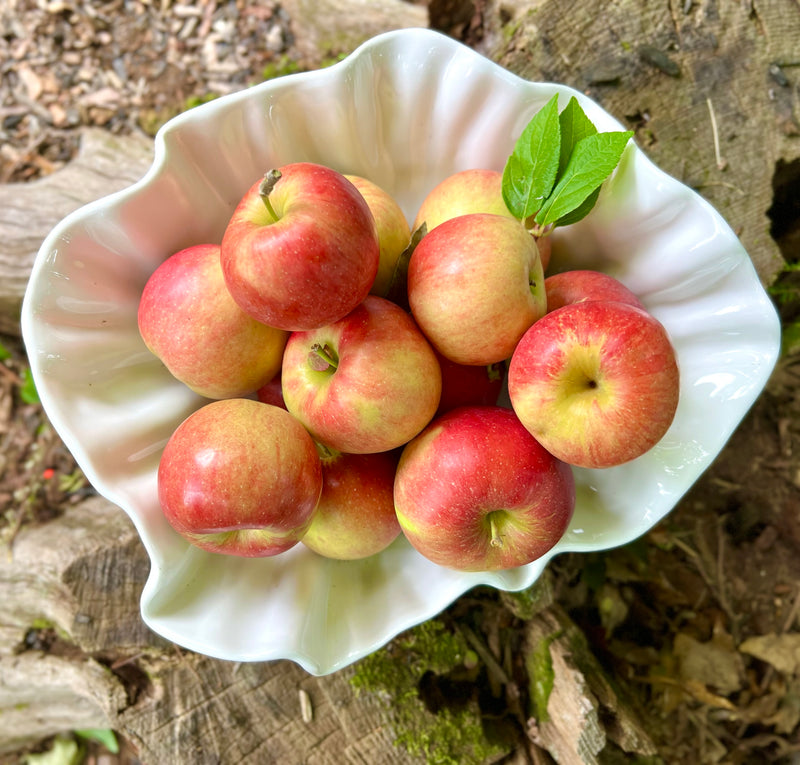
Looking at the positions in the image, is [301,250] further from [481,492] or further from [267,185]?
[481,492]

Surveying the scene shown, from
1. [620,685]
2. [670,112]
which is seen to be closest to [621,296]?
[670,112]

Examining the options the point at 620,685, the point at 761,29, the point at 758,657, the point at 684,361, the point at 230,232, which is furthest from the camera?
the point at 758,657

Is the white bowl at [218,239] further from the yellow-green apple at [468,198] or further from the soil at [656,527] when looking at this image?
the soil at [656,527]

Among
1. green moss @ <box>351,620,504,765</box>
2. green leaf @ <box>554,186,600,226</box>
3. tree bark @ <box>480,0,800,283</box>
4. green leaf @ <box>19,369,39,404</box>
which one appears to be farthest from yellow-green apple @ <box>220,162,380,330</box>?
green leaf @ <box>19,369,39,404</box>

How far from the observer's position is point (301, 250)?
Answer: 91 centimetres

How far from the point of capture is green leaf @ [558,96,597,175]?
41.7 inches

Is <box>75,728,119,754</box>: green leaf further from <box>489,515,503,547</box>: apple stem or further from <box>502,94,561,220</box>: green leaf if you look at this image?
<box>502,94,561,220</box>: green leaf

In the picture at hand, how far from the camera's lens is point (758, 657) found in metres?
1.83

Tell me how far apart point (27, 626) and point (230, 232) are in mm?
1151

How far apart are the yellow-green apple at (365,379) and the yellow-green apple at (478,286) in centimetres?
6

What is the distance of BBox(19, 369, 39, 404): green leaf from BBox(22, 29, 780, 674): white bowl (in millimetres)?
844

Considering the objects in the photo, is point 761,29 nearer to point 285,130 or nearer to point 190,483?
point 285,130

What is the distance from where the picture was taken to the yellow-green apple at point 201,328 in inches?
42.1

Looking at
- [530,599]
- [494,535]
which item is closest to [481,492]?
[494,535]
